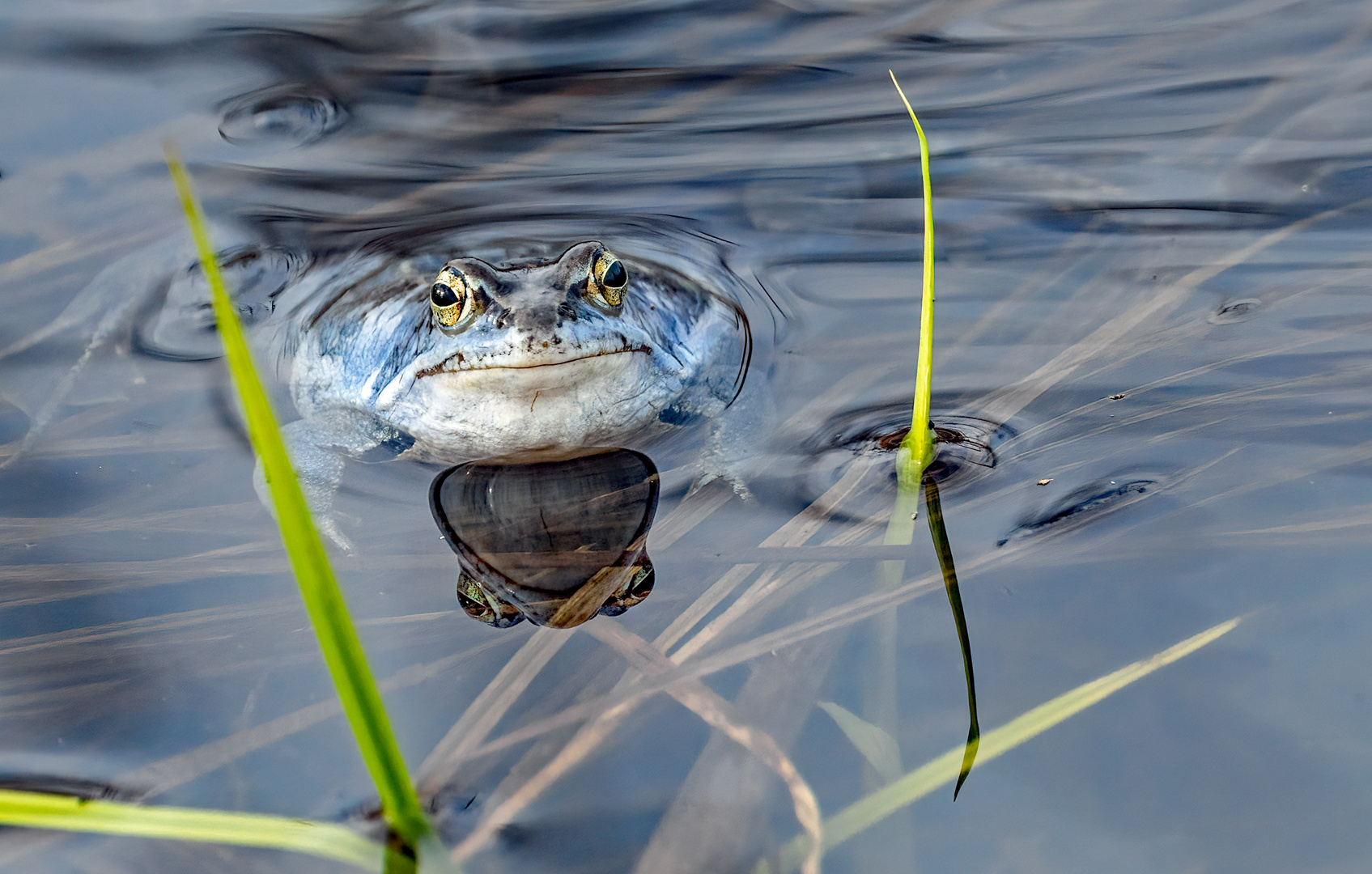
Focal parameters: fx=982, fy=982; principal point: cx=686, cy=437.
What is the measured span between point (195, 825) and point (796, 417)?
6.88 ft

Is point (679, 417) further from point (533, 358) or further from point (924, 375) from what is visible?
point (924, 375)

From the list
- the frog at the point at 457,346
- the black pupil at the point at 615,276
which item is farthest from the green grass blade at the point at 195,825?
the black pupil at the point at 615,276

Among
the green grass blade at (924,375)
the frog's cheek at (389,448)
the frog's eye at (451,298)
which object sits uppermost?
the frog's eye at (451,298)

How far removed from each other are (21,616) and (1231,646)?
2838mm

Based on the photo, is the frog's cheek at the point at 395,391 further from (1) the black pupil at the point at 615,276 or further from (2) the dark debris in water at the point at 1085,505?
(2) the dark debris in water at the point at 1085,505

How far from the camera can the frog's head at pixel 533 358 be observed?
10.2ft

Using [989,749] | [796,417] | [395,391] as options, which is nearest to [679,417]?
[796,417]

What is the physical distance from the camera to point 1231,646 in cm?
201

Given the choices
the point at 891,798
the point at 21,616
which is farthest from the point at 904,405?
the point at 21,616

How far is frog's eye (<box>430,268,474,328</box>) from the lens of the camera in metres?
3.21

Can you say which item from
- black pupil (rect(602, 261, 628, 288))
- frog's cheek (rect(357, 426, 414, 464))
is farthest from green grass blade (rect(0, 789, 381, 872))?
black pupil (rect(602, 261, 628, 288))

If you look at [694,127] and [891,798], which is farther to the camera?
[694,127]

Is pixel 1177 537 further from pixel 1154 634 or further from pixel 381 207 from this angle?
pixel 381 207

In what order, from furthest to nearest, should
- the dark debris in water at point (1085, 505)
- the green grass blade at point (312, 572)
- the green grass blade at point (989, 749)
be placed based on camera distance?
the dark debris in water at point (1085, 505), the green grass blade at point (989, 749), the green grass blade at point (312, 572)
